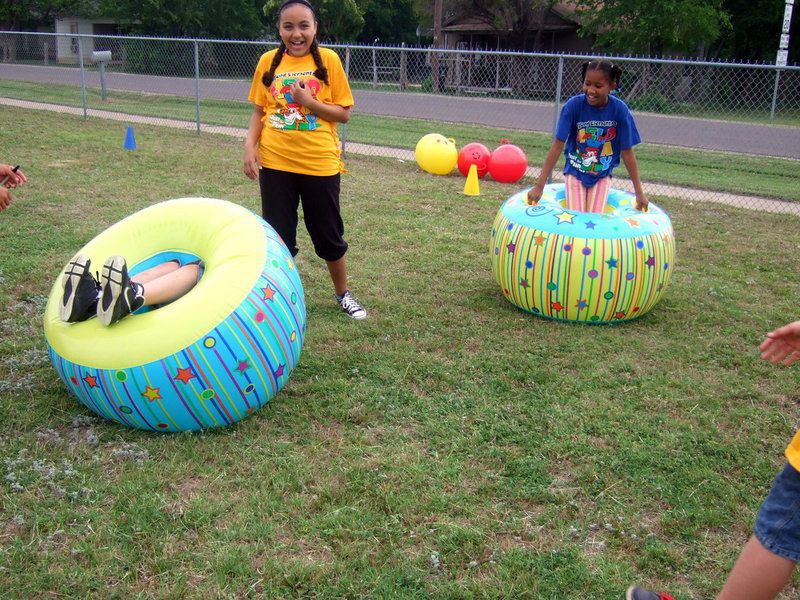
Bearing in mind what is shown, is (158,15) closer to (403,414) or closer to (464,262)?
(464,262)

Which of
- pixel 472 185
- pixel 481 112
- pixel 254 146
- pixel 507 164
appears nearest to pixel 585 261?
pixel 254 146

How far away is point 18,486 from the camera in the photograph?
2914 millimetres

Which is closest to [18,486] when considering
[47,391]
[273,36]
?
[47,391]

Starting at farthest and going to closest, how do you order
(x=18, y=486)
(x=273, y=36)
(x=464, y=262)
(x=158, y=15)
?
(x=273, y=36) → (x=158, y=15) → (x=464, y=262) → (x=18, y=486)

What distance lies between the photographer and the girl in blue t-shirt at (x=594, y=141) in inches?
192

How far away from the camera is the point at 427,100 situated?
21281 millimetres

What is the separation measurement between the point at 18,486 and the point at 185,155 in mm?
8653

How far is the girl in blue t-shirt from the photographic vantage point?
16.0 ft

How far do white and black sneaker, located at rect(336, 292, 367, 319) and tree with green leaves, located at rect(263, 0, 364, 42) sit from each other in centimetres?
3197

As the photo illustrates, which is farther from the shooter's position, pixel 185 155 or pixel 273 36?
pixel 273 36

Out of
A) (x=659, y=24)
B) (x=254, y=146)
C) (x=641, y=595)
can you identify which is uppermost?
(x=659, y=24)

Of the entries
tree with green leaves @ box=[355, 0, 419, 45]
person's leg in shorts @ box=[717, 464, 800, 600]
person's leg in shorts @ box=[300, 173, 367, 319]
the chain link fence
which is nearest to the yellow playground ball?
the chain link fence

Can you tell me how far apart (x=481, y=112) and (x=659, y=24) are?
11175 millimetres

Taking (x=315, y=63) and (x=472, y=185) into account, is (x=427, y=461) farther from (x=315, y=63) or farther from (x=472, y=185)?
(x=472, y=185)
